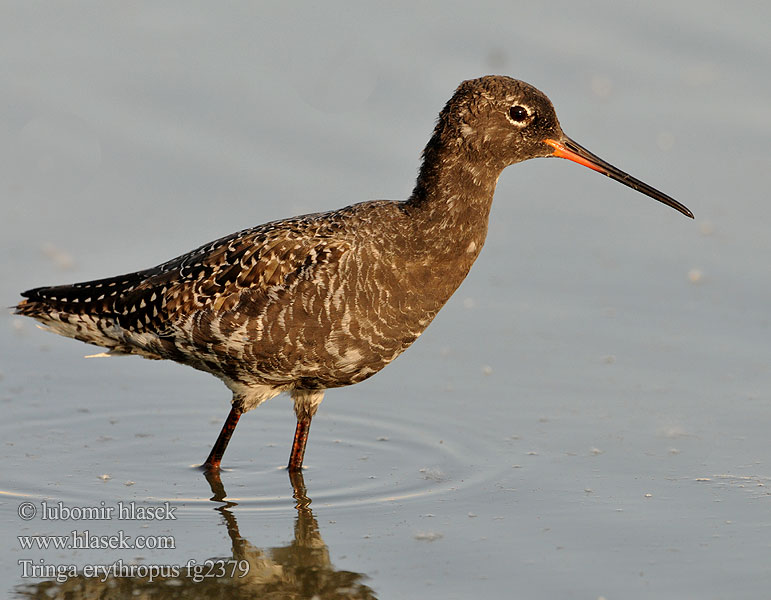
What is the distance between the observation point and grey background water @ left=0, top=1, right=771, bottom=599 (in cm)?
847

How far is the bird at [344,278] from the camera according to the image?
907 cm

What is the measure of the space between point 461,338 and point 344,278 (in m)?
2.90

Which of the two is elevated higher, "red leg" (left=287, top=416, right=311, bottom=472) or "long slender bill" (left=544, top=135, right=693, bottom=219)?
"long slender bill" (left=544, top=135, right=693, bottom=219)

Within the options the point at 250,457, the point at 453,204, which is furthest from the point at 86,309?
the point at 453,204

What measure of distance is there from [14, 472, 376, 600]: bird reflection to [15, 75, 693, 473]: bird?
1.28 m

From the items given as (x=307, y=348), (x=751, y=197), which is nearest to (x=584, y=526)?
(x=307, y=348)

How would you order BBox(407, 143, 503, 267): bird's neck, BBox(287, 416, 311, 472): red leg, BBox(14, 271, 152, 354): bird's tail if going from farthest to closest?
BBox(14, 271, 152, 354): bird's tail < BBox(287, 416, 311, 472): red leg < BBox(407, 143, 503, 267): bird's neck

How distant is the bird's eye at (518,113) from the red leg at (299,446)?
2462mm

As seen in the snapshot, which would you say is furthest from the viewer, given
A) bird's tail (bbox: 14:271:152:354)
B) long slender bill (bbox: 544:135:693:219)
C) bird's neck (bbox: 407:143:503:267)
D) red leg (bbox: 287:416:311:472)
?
bird's tail (bbox: 14:271:152:354)

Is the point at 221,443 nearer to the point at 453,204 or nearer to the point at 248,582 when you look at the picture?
the point at 248,582

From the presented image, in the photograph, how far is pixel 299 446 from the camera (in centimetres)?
968

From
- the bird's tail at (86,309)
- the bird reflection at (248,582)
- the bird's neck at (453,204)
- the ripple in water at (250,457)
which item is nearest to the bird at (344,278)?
the bird's neck at (453,204)

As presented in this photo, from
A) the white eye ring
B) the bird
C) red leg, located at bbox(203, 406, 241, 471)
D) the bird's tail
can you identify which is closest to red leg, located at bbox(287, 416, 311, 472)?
the bird

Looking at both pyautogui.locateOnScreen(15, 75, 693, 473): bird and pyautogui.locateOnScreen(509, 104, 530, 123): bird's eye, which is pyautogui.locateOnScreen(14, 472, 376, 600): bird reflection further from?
pyautogui.locateOnScreen(509, 104, 530, 123): bird's eye
